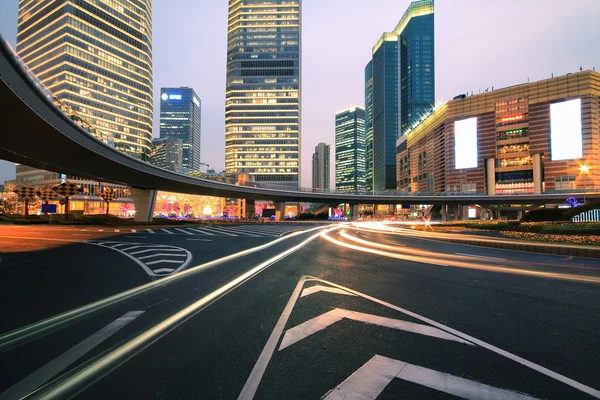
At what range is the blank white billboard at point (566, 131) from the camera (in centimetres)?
8638

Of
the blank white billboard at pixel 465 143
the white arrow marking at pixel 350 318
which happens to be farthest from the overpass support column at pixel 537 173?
the white arrow marking at pixel 350 318

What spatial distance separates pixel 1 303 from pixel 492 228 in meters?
34.0

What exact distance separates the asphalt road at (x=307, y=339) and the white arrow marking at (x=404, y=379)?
0.02m

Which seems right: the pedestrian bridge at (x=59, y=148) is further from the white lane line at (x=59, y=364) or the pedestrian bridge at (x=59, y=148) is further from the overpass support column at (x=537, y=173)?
the overpass support column at (x=537, y=173)

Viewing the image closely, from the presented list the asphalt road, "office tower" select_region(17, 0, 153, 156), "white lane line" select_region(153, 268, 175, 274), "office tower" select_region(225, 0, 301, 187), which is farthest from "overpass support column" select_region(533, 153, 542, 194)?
"office tower" select_region(17, 0, 153, 156)

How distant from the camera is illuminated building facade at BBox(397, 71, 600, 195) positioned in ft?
279

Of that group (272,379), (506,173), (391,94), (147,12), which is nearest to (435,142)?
(506,173)

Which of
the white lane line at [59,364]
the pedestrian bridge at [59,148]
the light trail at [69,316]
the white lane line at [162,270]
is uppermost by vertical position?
the pedestrian bridge at [59,148]

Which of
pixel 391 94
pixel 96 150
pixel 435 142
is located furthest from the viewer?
pixel 391 94

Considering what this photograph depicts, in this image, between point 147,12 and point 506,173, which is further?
point 147,12

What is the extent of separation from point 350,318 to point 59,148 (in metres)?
27.1

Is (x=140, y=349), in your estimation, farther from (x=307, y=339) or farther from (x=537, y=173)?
(x=537, y=173)

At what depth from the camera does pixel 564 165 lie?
289 feet

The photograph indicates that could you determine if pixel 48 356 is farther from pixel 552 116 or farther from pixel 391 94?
pixel 391 94
